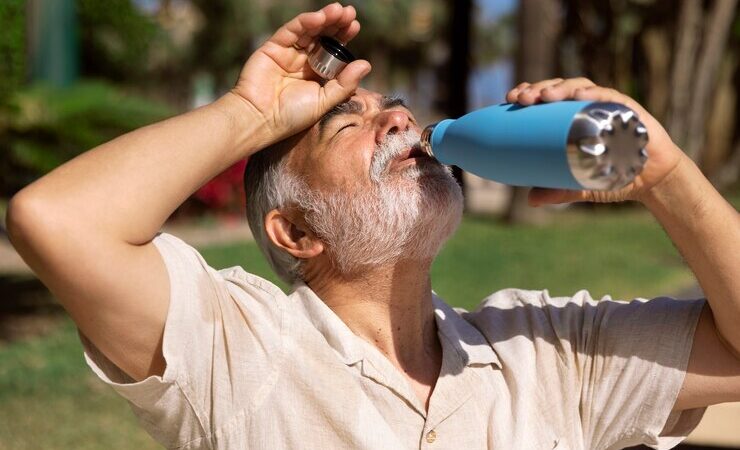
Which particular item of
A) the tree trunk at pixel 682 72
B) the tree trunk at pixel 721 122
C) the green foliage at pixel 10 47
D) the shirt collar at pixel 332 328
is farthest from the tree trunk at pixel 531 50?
the shirt collar at pixel 332 328

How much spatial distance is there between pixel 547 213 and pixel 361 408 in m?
12.2

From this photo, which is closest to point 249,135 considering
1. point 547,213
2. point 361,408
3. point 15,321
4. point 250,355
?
point 250,355

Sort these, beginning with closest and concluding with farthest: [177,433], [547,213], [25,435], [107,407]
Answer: [177,433] < [25,435] < [107,407] < [547,213]

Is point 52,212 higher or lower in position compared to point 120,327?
higher

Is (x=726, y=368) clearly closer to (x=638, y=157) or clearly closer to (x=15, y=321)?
(x=638, y=157)

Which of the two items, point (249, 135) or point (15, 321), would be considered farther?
point (15, 321)

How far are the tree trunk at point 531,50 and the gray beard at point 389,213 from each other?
1062 cm

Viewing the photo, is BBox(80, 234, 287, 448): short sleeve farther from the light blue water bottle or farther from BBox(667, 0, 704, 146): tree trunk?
BBox(667, 0, 704, 146): tree trunk

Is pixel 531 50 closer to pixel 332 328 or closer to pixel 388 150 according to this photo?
pixel 388 150

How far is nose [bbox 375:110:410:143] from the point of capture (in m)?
2.46

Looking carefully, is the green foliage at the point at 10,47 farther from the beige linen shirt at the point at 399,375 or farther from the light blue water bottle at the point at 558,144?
the light blue water bottle at the point at 558,144

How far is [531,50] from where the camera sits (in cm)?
1303

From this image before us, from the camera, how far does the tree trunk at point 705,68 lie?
48.6 feet

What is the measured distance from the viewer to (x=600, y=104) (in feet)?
6.01
